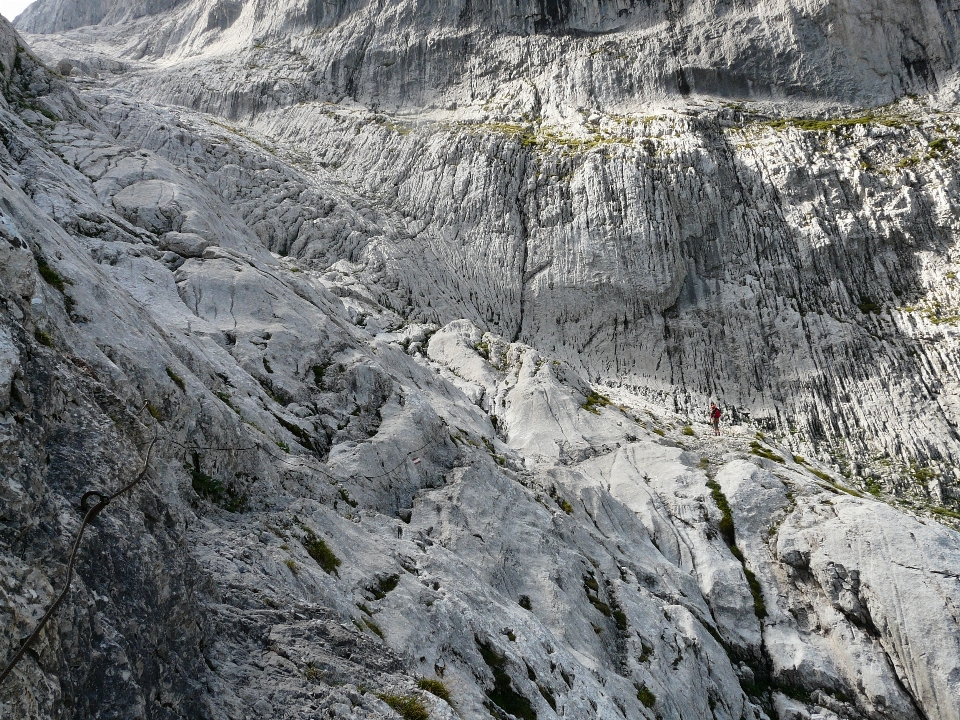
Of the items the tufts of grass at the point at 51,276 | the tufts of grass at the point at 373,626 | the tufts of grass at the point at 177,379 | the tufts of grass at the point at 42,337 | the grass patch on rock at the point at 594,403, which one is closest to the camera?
the tufts of grass at the point at 42,337

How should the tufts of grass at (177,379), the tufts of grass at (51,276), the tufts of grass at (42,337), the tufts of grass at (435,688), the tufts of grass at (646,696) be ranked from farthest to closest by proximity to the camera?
the tufts of grass at (646,696) < the tufts of grass at (177,379) < the tufts of grass at (51,276) < the tufts of grass at (435,688) < the tufts of grass at (42,337)

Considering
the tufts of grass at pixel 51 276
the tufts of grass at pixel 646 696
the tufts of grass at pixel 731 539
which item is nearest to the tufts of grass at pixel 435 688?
the tufts of grass at pixel 646 696

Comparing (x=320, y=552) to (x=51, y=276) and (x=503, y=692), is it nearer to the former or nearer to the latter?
(x=503, y=692)

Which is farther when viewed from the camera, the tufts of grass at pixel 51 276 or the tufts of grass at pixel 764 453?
the tufts of grass at pixel 764 453

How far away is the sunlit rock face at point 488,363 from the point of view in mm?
9359

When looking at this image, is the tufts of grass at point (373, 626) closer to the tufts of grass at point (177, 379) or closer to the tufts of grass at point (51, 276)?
the tufts of grass at point (177, 379)

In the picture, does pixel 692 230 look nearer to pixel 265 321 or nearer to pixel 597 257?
pixel 597 257

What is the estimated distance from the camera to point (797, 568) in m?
21.9

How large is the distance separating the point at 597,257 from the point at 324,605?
38.1m

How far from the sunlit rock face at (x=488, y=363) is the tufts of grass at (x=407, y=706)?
57 millimetres

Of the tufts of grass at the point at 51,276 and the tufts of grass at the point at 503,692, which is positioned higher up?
the tufts of grass at the point at 51,276

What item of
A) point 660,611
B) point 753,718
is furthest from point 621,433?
point 753,718

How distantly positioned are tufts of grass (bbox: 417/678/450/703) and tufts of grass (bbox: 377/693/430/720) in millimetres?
610

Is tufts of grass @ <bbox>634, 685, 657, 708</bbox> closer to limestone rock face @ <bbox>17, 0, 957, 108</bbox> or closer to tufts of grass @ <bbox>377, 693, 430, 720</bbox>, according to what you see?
tufts of grass @ <bbox>377, 693, 430, 720</bbox>
